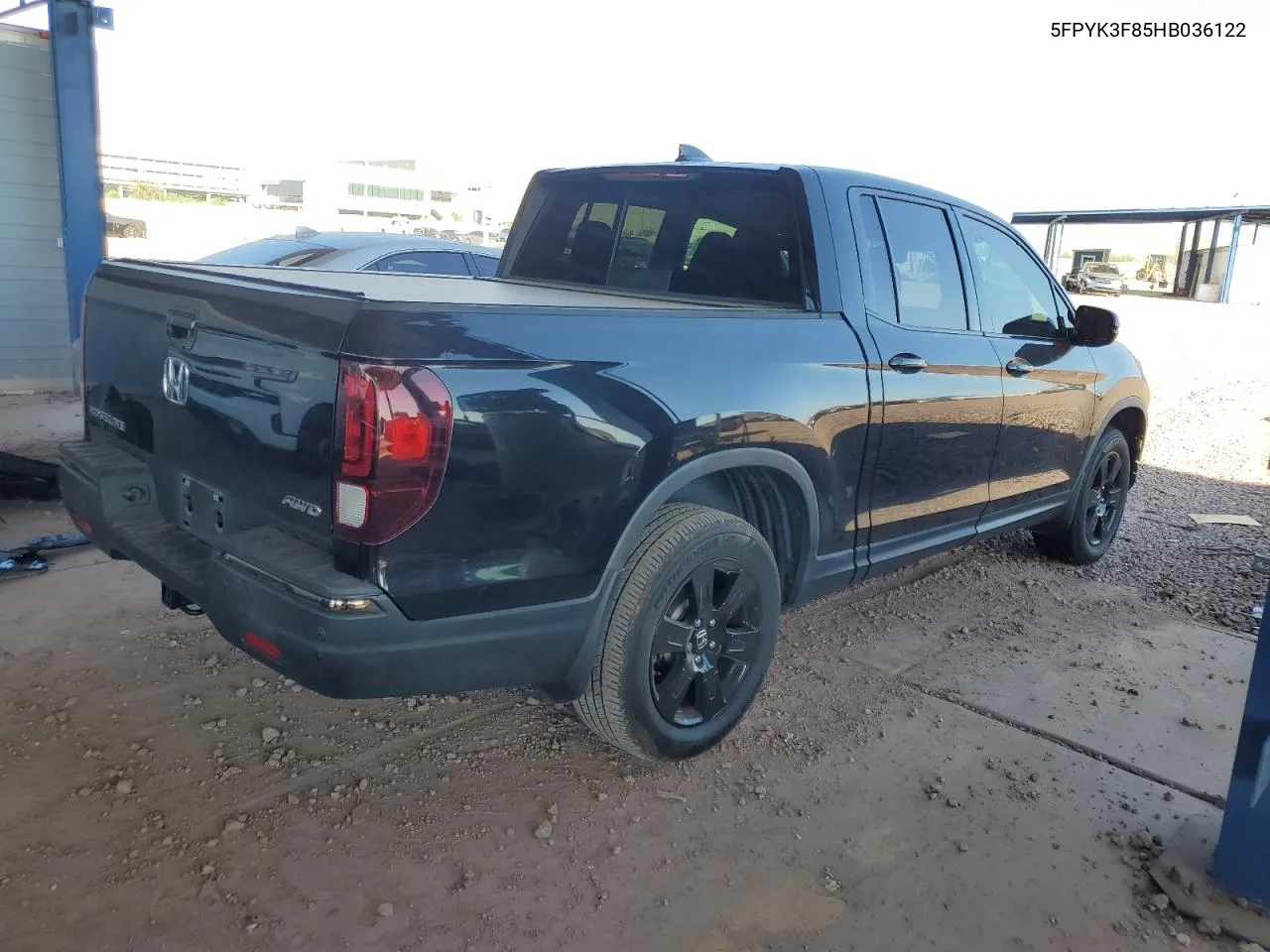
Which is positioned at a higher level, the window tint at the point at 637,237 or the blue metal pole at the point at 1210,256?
the blue metal pole at the point at 1210,256

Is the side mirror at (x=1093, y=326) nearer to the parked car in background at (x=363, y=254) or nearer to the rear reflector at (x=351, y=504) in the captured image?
the rear reflector at (x=351, y=504)

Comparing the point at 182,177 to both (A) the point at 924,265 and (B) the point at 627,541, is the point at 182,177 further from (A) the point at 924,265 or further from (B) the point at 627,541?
(B) the point at 627,541

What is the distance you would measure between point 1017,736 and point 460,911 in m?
2.12

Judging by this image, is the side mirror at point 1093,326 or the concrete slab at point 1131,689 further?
the side mirror at point 1093,326

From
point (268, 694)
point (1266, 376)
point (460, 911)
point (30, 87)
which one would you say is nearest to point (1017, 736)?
point (460, 911)

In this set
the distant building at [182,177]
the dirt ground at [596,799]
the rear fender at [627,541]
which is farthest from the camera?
the distant building at [182,177]

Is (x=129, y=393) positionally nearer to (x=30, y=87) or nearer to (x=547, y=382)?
(x=547, y=382)

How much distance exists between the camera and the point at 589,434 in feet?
8.48

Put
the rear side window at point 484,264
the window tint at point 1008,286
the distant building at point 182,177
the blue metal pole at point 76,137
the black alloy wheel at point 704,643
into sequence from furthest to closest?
1. the distant building at point 182,177
2. the blue metal pole at point 76,137
3. the rear side window at point 484,264
4. the window tint at point 1008,286
5. the black alloy wheel at point 704,643

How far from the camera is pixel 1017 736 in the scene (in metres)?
3.58

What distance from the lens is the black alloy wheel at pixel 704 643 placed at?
3066 mm

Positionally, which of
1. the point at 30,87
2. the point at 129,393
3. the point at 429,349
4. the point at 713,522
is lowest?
the point at 713,522

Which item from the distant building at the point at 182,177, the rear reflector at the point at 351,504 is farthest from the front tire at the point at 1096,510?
the distant building at the point at 182,177

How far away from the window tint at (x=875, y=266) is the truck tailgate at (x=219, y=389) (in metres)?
2.02
